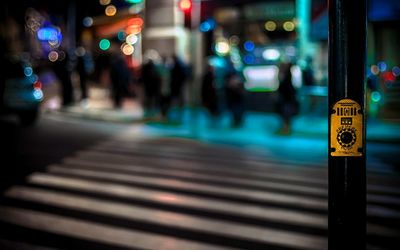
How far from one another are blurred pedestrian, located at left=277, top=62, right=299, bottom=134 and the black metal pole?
1158cm

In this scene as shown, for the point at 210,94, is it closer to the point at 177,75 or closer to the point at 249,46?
the point at 177,75

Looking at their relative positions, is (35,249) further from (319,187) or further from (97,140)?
(97,140)

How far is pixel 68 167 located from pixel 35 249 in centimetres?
459

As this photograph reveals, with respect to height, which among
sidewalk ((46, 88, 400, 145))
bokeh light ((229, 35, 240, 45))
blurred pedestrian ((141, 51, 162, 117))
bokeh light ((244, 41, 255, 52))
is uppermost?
bokeh light ((229, 35, 240, 45))

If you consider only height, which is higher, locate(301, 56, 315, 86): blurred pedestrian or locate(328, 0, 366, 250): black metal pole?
locate(301, 56, 315, 86): blurred pedestrian

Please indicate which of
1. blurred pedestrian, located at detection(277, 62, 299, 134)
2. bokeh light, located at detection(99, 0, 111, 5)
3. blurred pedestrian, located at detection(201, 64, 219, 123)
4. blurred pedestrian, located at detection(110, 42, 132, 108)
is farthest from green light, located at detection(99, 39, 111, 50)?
blurred pedestrian, located at detection(277, 62, 299, 134)

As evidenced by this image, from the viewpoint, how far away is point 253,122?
17.6m

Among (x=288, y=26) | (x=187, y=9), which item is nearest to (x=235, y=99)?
(x=187, y=9)

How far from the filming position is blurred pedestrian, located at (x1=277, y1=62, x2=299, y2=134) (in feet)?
49.5

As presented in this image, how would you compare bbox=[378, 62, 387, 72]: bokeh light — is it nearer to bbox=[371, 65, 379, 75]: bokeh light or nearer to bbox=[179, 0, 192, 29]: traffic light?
bbox=[371, 65, 379, 75]: bokeh light

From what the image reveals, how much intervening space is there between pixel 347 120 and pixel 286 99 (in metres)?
11.9

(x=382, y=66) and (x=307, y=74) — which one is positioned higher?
(x=382, y=66)

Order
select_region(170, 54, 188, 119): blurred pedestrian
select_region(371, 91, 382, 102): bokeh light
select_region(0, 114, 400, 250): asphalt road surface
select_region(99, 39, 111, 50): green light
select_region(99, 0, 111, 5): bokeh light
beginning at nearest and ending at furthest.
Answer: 1. select_region(0, 114, 400, 250): asphalt road surface
2. select_region(371, 91, 382, 102): bokeh light
3. select_region(170, 54, 188, 119): blurred pedestrian
4. select_region(99, 0, 111, 5): bokeh light
5. select_region(99, 39, 111, 50): green light

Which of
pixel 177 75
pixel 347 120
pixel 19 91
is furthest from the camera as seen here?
pixel 177 75
